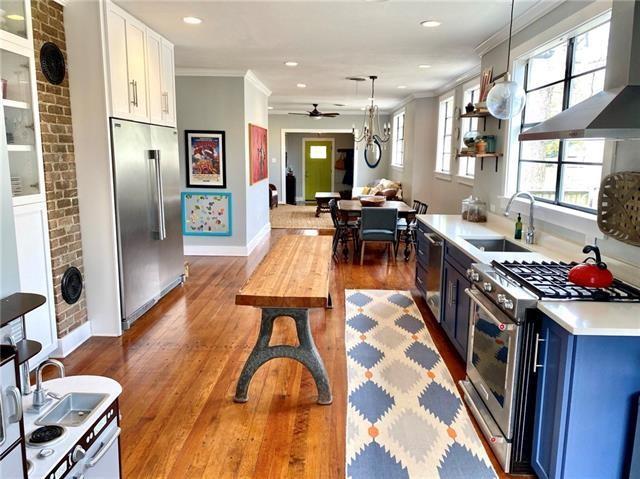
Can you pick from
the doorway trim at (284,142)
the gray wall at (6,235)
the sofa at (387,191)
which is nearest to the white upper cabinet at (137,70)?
the gray wall at (6,235)

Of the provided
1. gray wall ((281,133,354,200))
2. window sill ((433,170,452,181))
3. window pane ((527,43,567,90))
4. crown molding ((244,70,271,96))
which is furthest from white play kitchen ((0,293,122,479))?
gray wall ((281,133,354,200))

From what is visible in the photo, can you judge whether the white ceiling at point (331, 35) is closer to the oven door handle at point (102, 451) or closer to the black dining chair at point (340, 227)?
the black dining chair at point (340, 227)

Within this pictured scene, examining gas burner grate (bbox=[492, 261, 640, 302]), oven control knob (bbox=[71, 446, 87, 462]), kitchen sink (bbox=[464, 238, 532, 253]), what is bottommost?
oven control knob (bbox=[71, 446, 87, 462])

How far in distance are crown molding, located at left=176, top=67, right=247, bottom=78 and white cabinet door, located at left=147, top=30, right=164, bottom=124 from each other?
70.0 inches

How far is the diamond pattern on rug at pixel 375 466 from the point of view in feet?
7.23

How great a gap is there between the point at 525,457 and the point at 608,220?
134 centimetres

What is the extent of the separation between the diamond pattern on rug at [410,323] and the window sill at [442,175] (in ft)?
11.8

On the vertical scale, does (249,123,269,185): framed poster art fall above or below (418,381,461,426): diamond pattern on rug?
above

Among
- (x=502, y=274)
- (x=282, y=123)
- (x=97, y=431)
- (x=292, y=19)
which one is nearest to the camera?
(x=97, y=431)

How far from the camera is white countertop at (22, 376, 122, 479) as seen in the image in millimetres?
1388

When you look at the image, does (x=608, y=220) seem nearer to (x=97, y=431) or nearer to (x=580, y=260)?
(x=580, y=260)

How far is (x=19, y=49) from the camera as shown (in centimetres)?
287

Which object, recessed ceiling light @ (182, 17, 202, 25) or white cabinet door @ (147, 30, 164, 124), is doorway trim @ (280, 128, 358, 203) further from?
recessed ceiling light @ (182, 17, 202, 25)

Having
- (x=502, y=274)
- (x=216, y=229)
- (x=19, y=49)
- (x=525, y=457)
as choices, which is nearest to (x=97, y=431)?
(x=525, y=457)
